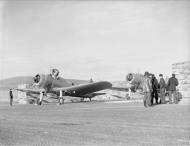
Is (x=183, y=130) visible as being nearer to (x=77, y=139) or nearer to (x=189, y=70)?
(x=77, y=139)

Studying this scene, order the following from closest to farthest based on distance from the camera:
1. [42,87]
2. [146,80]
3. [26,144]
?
1. [26,144]
2. [146,80]
3. [42,87]

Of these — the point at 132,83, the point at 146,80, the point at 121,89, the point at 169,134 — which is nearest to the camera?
the point at 169,134

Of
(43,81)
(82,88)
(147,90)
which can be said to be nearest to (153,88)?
(147,90)

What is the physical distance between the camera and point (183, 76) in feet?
63.4

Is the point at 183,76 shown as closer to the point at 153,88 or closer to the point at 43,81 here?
the point at 153,88

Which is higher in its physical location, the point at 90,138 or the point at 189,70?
the point at 189,70

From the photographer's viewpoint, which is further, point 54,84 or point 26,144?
point 54,84

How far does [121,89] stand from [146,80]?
107 ft

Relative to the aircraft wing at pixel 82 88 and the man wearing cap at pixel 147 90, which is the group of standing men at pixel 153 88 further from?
the aircraft wing at pixel 82 88

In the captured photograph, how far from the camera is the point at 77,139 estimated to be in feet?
22.7

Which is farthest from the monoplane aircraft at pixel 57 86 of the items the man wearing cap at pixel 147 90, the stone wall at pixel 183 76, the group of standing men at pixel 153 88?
the man wearing cap at pixel 147 90

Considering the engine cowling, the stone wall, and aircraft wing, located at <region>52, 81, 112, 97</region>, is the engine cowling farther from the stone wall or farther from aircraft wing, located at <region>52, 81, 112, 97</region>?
the stone wall

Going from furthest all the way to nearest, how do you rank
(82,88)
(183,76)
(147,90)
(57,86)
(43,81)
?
(82,88) < (57,86) < (43,81) < (183,76) < (147,90)

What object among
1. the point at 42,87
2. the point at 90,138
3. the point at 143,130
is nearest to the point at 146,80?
the point at 143,130
